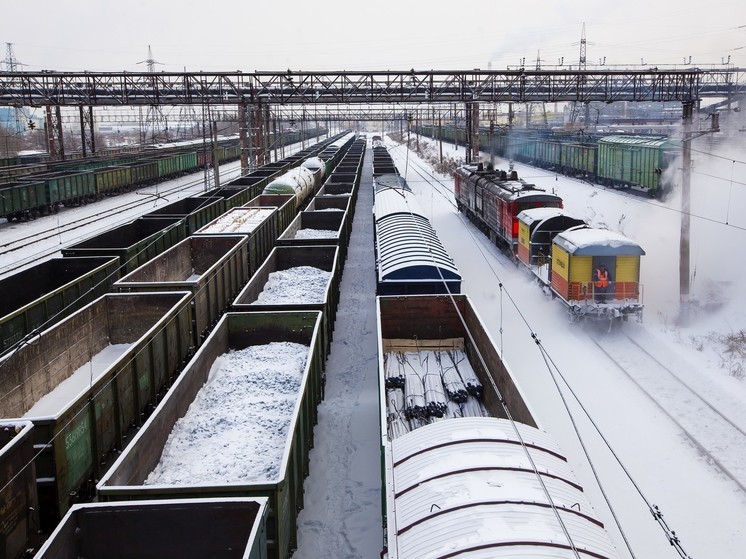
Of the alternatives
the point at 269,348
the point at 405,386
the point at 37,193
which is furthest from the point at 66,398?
the point at 37,193

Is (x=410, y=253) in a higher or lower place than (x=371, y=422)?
higher

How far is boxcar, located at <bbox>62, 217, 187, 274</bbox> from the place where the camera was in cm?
1850

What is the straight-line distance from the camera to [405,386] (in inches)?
487

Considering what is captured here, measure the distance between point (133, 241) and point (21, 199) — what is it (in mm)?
15814

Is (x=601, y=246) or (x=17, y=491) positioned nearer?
(x=17, y=491)

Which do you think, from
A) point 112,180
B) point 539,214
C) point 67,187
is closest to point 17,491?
point 539,214

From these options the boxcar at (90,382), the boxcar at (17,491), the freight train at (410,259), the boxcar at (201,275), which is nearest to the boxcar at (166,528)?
the boxcar at (17,491)

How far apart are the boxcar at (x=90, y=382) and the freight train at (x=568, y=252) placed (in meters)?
10.3

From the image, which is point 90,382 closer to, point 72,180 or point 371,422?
point 371,422

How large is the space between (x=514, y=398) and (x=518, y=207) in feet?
54.1

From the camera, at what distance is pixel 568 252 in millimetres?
18469

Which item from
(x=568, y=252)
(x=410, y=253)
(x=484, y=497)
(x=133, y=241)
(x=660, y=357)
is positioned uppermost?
(x=410, y=253)

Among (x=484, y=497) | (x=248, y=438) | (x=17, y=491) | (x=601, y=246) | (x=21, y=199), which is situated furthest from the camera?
(x=21, y=199)

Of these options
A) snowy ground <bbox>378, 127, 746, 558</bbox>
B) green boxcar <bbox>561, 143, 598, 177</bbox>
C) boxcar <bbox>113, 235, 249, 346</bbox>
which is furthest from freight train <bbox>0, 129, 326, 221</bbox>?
green boxcar <bbox>561, 143, 598, 177</bbox>
